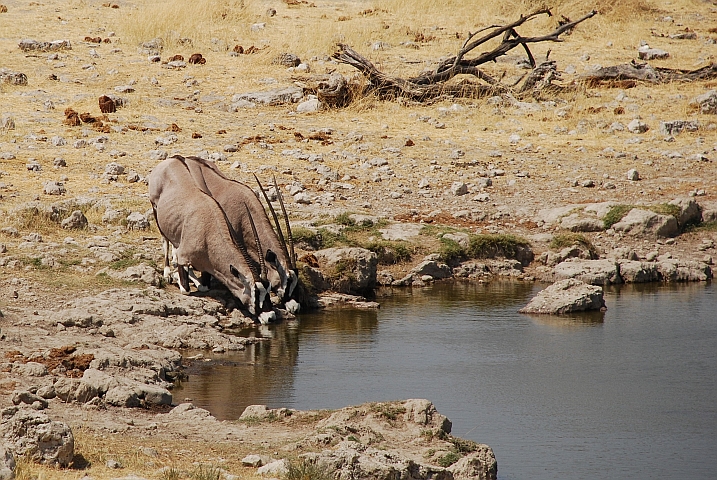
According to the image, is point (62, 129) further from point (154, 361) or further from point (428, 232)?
point (154, 361)

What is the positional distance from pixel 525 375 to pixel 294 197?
696 cm

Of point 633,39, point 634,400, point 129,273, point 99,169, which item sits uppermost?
point 633,39

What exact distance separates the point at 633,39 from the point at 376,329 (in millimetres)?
17341

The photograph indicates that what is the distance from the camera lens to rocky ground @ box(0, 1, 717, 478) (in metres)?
7.54

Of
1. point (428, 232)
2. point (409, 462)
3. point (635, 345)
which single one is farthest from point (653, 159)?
point (409, 462)

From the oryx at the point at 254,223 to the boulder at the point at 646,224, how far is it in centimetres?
529

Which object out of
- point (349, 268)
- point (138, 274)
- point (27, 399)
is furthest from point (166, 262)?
point (27, 399)

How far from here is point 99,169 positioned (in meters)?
16.8

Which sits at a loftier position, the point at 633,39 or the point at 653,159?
the point at 633,39

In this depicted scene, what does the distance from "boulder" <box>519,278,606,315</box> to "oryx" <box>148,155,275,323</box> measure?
3.23 meters

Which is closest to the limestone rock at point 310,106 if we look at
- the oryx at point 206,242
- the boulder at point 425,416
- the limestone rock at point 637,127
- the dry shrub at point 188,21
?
the dry shrub at point 188,21

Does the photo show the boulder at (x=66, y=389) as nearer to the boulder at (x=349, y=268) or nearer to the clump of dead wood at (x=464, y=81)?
the boulder at (x=349, y=268)

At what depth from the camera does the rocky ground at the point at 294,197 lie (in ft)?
24.7

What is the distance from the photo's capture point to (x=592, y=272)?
1341cm
